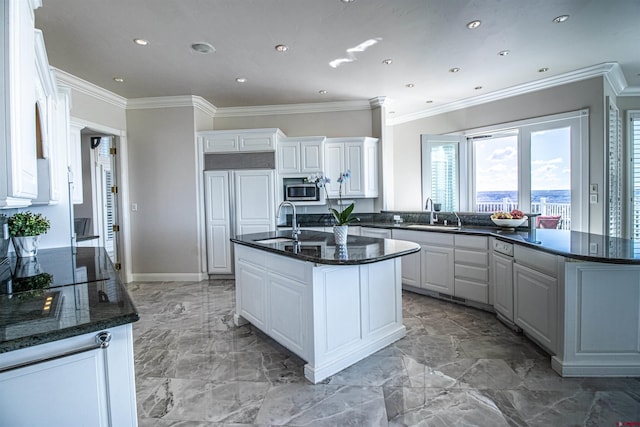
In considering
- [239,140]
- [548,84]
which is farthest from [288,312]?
[548,84]

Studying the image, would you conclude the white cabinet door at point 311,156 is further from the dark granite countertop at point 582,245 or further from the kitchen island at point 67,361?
the kitchen island at point 67,361

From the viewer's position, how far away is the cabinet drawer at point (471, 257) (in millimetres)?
3387

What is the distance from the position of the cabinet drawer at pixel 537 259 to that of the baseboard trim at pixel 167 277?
4219 mm

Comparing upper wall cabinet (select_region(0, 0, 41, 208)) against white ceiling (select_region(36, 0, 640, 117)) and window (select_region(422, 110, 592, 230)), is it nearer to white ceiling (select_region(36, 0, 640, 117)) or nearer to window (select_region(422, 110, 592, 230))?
white ceiling (select_region(36, 0, 640, 117))

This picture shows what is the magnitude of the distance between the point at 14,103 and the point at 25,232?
165 cm

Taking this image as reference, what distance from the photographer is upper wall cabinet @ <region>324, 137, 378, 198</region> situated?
4980 mm

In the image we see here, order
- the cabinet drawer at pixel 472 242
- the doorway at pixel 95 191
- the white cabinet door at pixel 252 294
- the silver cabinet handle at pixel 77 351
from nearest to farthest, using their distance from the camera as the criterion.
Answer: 1. the silver cabinet handle at pixel 77 351
2. the white cabinet door at pixel 252 294
3. the cabinet drawer at pixel 472 242
4. the doorway at pixel 95 191

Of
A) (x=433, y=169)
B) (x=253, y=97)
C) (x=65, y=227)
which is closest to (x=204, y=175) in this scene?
(x=253, y=97)

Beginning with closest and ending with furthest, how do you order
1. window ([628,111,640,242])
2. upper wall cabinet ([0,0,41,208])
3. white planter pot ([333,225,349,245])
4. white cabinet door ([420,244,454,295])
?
1. upper wall cabinet ([0,0,41,208])
2. white planter pot ([333,225,349,245])
3. white cabinet door ([420,244,454,295])
4. window ([628,111,640,242])

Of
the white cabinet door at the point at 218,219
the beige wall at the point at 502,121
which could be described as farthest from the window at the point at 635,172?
the white cabinet door at the point at 218,219

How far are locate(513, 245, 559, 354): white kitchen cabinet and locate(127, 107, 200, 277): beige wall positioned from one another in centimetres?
420

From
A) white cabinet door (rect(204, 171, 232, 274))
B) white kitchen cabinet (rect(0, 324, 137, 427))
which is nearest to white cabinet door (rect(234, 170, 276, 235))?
white cabinet door (rect(204, 171, 232, 274))

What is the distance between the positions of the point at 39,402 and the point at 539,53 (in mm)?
4725

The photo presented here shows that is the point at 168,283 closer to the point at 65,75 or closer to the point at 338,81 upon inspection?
the point at 65,75
